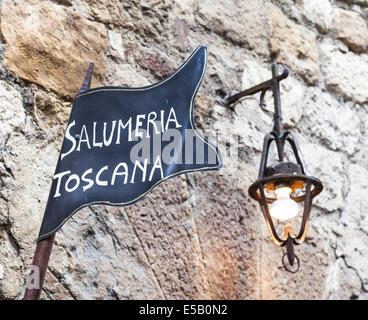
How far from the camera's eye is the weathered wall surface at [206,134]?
5.04 ft

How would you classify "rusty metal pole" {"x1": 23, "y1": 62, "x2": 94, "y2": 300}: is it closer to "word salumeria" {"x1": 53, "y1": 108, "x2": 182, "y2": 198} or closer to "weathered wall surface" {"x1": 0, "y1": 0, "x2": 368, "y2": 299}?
"word salumeria" {"x1": 53, "y1": 108, "x2": 182, "y2": 198}

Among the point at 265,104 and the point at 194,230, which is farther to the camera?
the point at 265,104

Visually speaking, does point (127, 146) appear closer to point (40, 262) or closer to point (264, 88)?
point (40, 262)

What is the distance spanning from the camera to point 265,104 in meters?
1.96

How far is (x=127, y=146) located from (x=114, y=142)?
34 millimetres

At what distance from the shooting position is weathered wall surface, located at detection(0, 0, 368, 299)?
5.04 feet

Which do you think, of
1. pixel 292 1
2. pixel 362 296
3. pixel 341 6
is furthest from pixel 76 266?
pixel 341 6

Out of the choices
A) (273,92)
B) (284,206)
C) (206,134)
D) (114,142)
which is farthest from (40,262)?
(273,92)

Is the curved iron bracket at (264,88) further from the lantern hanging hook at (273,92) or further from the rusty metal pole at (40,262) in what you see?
the rusty metal pole at (40,262)

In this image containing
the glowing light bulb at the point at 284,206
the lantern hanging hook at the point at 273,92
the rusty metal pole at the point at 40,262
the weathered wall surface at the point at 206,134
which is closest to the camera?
the rusty metal pole at the point at 40,262

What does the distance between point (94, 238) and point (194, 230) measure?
1.10ft

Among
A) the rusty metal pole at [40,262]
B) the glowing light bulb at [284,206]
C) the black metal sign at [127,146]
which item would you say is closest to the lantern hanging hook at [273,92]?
the glowing light bulb at [284,206]

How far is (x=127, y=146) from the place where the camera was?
121 cm

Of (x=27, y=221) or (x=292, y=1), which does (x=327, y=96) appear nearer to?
(x=292, y=1)
